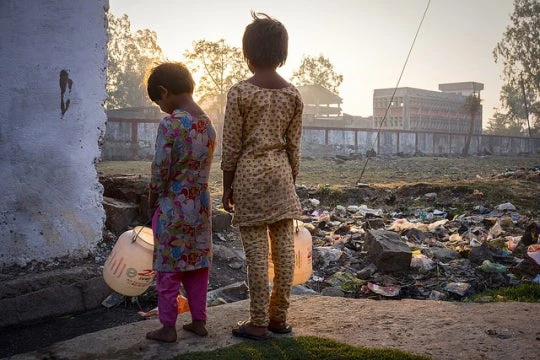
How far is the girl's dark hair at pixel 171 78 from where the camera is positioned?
227 centimetres

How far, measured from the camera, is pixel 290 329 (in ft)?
8.02

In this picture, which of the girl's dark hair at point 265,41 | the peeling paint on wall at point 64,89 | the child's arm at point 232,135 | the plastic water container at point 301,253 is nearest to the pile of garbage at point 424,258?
the plastic water container at point 301,253

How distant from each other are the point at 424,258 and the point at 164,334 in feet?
8.71

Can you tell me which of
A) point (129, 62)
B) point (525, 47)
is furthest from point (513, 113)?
point (129, 62)

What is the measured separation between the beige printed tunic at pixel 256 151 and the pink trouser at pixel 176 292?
37 centimetres

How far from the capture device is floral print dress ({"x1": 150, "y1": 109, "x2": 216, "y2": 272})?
2.19 meters

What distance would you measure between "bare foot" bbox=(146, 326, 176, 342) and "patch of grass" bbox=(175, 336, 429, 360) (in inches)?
7.6

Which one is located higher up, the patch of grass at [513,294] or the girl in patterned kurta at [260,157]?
the girl in patterned kurta at [260,157]

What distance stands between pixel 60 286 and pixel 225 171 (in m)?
1.53

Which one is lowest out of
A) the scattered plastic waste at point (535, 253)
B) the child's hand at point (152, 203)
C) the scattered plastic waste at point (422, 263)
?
the scattered plastic waste at point (422, 263)

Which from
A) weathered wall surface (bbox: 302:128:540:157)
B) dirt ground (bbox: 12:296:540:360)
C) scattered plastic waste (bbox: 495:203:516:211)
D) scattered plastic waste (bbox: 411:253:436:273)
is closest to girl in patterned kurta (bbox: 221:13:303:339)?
dirt ground (bbox: 12:296:540:360)

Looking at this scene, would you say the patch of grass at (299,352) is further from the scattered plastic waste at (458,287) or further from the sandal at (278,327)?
the scattered plastic waste at (458,287)

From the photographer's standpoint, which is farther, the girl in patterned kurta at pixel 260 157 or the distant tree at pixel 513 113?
the distant tree at pixel 513 113

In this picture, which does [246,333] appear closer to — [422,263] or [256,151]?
[256,151]
